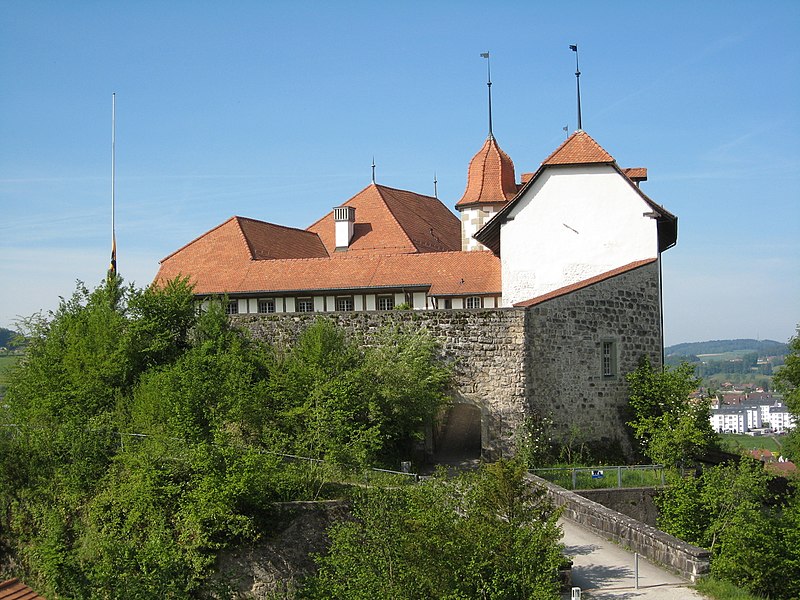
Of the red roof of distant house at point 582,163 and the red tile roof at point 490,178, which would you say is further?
the red tile roof at point 490,178

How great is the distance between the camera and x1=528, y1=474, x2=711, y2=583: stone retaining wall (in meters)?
15.4

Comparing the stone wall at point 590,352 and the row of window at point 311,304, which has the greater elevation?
the row of window at point 311,304

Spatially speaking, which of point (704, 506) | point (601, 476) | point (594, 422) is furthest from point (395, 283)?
point (704, 506)

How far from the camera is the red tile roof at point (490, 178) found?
127 feet

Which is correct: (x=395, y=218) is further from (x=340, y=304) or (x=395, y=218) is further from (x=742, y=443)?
(x=742, y=443)

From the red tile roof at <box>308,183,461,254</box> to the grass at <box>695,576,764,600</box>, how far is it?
23.7m

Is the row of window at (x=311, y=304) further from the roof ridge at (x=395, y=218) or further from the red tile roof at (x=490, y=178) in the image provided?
the red tile roof at (x=490, y=178)

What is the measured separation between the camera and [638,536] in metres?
16.8

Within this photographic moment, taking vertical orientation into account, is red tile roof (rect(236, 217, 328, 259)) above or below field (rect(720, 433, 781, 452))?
above

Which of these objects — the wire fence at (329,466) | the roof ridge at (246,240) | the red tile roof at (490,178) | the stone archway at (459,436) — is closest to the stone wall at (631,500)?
the stone archway at (459,436)

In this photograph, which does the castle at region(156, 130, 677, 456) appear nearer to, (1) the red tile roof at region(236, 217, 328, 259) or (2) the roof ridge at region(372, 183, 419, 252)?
(1) the red tile roof at region(236, 217, 328, 259)

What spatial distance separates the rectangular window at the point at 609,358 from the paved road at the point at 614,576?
7.82 meters

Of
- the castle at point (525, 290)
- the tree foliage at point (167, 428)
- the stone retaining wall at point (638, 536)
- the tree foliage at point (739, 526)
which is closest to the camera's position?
the stone retaining wall at point (638, 536)

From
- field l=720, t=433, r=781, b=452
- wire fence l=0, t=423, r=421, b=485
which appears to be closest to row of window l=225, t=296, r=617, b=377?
field l=720, t=433, r=781, b=452
